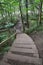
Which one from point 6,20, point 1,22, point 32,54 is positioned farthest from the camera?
point 6,20

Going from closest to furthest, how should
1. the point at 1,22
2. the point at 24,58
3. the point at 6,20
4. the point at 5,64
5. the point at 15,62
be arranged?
the point at 5,64 → the point at 15,62 → the point at 24,58 → the point at 1,22 → the point at 6,20

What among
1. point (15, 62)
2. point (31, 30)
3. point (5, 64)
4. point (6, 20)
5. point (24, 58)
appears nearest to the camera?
point (5, 64)

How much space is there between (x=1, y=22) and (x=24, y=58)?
16885mm

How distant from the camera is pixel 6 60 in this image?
5395mm

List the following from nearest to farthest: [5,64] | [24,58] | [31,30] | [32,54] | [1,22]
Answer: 1. [5,64]
2. [24,58]
3. [32,54]
4. [31,30]
5. [1,22]

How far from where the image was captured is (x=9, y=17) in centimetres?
2484

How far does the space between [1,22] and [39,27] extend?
8024mm

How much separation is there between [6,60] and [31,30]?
10227 mm

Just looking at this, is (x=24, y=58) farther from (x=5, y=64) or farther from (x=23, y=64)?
(x=5, y=64)

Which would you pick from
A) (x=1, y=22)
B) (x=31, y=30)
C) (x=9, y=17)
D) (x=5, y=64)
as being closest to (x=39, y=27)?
(x=31, y=30)

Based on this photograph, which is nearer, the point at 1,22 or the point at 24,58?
the point at 24,58

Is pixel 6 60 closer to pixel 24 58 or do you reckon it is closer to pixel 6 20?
pixel 24 58

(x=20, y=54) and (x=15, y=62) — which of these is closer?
(x=15, y=62)

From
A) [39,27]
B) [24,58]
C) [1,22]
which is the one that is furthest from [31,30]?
[24,58]
